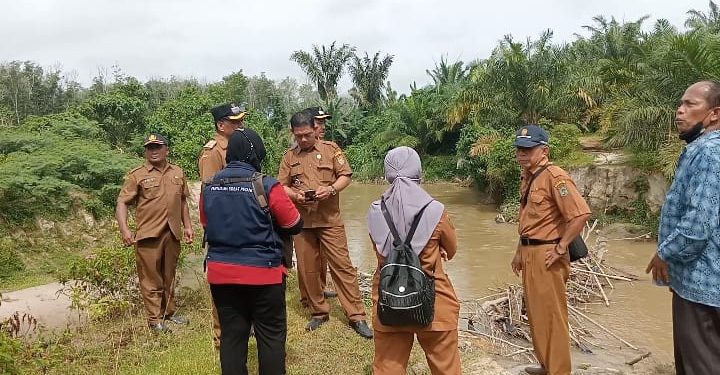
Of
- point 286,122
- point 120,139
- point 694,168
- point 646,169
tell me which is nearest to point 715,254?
point 694,168

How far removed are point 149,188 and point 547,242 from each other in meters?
3.46

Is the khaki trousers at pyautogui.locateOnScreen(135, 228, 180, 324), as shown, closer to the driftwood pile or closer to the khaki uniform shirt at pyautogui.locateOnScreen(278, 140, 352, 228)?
the khaki uniform shirt at pyautogui.locateOnScreen(278, 140, 352, 228)

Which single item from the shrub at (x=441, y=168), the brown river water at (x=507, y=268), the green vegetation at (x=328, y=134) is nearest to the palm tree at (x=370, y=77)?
the green vegetation at (x=328, y=134)

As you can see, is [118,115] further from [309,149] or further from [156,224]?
[309,149]

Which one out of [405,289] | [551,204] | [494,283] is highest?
[551,204]

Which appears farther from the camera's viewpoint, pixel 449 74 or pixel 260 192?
pixel 449 74

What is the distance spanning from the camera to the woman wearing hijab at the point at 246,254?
3.10m

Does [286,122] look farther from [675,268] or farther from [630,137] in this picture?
[675,268]

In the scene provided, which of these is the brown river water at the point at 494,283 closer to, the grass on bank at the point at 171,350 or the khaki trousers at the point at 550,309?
the grass on bank at the point at 171,350

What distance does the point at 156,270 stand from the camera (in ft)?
16.5

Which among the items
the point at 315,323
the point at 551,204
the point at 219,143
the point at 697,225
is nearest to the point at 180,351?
the point at 315,323

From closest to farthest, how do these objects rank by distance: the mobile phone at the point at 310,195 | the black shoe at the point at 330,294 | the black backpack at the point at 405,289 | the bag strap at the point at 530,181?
the black backpack at the point at 405,289
the bag strap at the point at 530,181
the mobile phone at the point at 310,195
the black shoe at the point at 330,294

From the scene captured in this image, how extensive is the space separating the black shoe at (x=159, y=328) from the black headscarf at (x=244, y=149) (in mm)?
2300

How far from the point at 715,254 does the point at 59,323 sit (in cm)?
546
